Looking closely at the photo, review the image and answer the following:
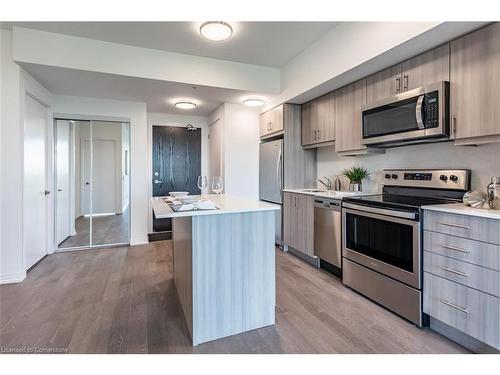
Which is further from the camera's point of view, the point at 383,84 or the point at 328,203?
the point at 328,203

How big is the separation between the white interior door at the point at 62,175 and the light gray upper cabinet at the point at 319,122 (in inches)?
147

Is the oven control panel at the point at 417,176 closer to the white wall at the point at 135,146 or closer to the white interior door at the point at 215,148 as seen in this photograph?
the white interior door at the point at 215,148

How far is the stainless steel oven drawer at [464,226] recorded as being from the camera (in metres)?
1.58

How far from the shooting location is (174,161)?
5.57 metres

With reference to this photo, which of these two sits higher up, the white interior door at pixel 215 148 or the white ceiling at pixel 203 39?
the white ceiling at pixel 203 39

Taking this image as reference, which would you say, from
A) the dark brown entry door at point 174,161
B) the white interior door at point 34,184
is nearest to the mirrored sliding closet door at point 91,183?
the white interior door at point 34,184

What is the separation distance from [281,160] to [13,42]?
3.42m

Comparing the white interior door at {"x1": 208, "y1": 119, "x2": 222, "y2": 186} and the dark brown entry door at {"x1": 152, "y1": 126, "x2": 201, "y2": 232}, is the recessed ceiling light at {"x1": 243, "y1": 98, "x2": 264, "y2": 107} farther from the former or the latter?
the dark brown entry door at {"x1": 152, "y1": 126, "x2": 201, "y2": 232}

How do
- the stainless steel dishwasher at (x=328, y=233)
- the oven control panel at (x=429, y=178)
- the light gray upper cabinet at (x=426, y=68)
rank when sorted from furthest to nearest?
1. the stainless steel dishwasher at (x=328, y=233)
2. the oven control panel at (x=429, y=178)
3. the light gray upper cabinet at (x=426, y=68)

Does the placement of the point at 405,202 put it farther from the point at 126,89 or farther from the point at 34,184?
the point at 34,184

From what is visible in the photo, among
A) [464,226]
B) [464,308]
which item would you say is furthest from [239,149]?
[464,308]

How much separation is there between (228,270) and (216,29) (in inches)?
89.1
